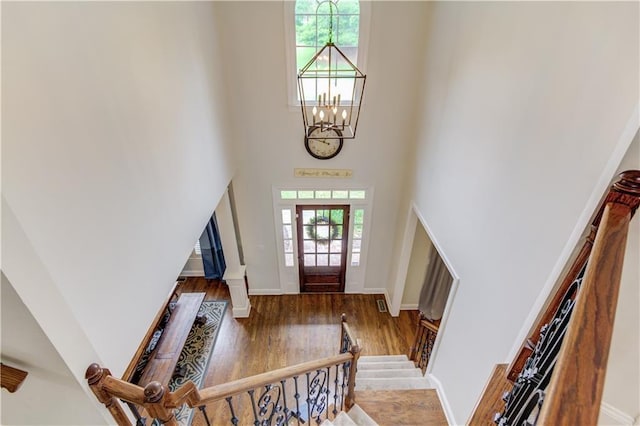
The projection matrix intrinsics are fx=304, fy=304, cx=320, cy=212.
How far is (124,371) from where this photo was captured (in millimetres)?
1786

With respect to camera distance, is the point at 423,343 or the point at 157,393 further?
the point at 423,343

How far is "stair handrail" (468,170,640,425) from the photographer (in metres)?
0.68

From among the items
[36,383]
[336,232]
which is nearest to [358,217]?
[336,232]

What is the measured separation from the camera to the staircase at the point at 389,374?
3.56 metres

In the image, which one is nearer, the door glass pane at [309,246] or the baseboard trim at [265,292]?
the door glass pane at [309,246]

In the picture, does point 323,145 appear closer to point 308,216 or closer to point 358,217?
point 308,216

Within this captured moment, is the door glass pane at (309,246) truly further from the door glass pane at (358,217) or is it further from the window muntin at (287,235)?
the door glass pane at (358,217)

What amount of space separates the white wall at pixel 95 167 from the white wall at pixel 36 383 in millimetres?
52

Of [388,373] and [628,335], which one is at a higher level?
[628,335]

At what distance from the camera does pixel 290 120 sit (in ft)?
13.0

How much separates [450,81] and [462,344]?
249cm

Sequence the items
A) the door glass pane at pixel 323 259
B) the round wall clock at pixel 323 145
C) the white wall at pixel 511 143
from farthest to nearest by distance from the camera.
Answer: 1. the door glass pane at pixel 323 259
2. the round wall clock at pixel 323 145
3. the white wall at pixel 511 143

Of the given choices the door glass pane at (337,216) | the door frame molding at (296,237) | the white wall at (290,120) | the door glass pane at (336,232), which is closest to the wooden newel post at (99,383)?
the white wall at (290,120)

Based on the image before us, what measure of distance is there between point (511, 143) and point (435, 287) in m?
3.17
